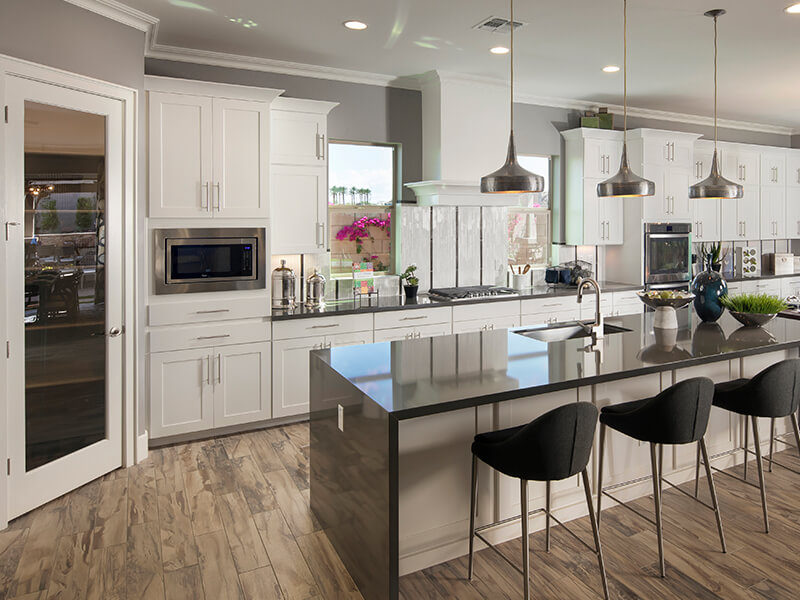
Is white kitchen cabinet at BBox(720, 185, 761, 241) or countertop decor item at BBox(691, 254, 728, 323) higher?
white kitchen cabinet at BBox(720, 185, 761, 241)

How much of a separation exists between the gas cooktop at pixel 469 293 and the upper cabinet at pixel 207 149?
5.70 feet

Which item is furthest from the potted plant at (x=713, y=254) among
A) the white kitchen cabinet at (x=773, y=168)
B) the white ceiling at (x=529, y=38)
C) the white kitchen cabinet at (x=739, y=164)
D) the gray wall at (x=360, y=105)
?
the gray wall at (x=360, y=105)

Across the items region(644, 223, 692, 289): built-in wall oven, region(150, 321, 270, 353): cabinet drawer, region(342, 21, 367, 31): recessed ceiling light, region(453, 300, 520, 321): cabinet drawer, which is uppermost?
region(342, 21, 367, 31): recessed ceiling light

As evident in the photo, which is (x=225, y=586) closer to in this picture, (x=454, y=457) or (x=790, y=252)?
(x=454, y=457)

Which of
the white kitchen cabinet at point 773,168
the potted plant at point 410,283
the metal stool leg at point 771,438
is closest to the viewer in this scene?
the metal stool leg at point 771,438

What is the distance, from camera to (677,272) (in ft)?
21.5

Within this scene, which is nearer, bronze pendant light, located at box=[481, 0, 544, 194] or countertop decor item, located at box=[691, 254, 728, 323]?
bronze pendant light, located at box=[481, 0, 544, 194]

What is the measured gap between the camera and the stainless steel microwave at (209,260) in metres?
4.15

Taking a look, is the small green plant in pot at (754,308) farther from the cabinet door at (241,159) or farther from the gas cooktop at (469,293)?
the cabinet door at (241,159)

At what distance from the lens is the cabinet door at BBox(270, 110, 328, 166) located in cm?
464

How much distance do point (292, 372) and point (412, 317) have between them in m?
1.09

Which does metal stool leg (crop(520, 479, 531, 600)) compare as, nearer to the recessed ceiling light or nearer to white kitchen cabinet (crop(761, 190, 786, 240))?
the recessed ceiling light

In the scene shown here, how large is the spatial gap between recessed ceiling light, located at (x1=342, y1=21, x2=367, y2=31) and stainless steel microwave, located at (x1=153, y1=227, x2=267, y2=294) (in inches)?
60.9

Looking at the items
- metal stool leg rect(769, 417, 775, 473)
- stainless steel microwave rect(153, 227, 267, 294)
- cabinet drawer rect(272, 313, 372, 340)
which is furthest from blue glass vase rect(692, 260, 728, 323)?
stainless steel microwave rect(153, 227, 267, 294)
